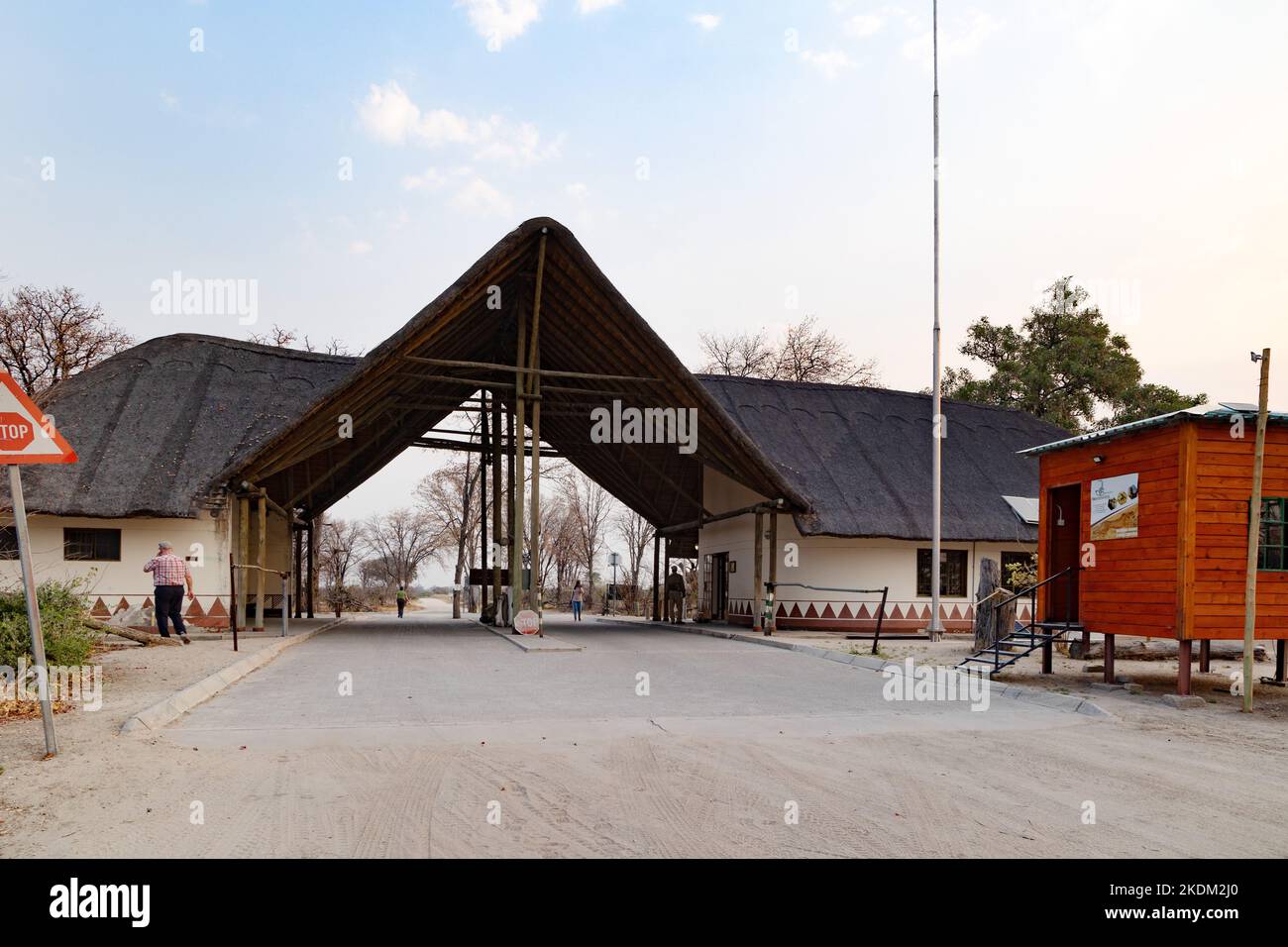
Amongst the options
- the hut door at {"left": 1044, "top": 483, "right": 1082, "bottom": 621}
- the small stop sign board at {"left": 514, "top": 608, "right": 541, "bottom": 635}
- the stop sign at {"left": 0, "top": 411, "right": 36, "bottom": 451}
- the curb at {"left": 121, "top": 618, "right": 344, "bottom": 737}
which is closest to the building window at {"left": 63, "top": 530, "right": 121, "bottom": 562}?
the curb at {"left": 121, "top": 618, "right": 344, "bottom": 737}

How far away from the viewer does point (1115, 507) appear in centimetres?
1391

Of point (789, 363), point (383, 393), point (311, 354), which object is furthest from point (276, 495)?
point (789, 363)

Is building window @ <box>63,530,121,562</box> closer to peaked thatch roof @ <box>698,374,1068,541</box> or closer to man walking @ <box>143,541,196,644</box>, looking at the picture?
man walking @ <box>143,541,196,644</box>

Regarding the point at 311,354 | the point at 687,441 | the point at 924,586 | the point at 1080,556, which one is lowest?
the point at 924,586

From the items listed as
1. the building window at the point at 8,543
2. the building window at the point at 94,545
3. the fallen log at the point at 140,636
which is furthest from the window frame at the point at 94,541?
the fallen log at the point at 140,636

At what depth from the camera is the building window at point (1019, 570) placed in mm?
26481

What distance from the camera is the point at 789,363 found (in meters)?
53.3

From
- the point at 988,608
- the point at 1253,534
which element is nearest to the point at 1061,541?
the point at 988,608

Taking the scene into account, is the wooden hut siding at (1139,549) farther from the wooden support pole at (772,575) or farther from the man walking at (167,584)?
the man walking at (167,584)

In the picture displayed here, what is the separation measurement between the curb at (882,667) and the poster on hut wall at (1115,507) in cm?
275

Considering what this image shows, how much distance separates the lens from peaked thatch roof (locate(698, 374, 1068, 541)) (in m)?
27.3

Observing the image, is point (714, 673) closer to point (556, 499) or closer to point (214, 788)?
point (214, 788)

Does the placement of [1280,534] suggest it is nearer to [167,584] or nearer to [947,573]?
[947,573]
